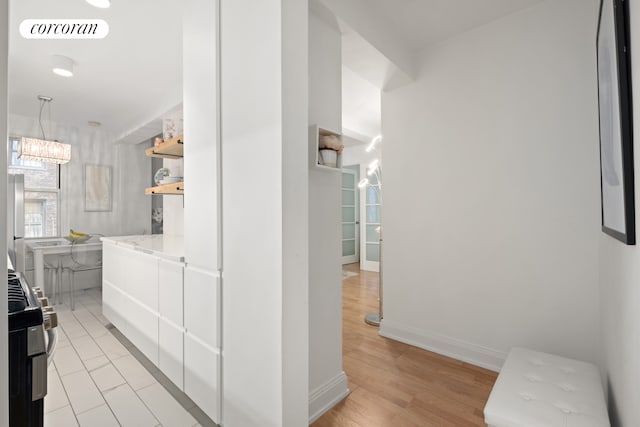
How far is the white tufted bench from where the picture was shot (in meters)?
1.08

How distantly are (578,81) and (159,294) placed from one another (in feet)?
9.93

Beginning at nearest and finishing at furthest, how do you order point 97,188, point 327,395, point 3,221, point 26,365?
point 3,221 < point 26,365 < point 327,395 < point 97,188

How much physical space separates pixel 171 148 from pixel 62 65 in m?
1.11

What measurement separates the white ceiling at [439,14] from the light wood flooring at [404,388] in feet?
8.25

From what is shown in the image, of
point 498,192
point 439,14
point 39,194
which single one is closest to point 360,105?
point 439,14

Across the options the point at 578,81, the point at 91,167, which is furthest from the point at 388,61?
the point at 91,167

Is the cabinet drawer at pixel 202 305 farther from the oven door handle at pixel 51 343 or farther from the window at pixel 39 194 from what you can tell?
the window at pixel 39 194

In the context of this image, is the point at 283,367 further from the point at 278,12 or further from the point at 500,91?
the point at 500,91

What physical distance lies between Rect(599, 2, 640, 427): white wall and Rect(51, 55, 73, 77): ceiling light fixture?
361cm

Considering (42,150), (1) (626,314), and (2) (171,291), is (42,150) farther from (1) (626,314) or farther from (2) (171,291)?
(1) (626,314)

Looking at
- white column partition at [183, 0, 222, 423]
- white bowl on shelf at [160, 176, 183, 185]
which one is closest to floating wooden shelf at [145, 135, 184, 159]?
white bowl on shelf at [160, 176, 183, 185]

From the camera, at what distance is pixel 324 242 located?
1777mm

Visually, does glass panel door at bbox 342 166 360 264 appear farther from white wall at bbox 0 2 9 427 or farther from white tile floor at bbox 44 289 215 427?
white wall at bbox 0 2 9 427

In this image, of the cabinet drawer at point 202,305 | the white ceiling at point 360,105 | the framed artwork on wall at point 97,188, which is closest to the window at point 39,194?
the framed artwork on wall at point 97,188
